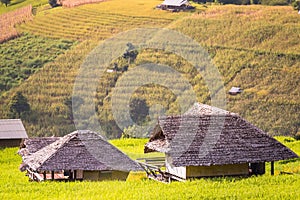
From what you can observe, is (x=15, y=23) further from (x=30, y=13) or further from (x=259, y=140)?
(x=259, y=140)

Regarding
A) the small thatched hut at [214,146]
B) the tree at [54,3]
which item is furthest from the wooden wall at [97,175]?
the tree at [54,3]

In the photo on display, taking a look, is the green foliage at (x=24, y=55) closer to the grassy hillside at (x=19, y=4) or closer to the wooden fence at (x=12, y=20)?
the wooden fence at (x=12, y=20)

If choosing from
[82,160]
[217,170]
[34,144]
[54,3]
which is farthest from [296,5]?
[82,160]

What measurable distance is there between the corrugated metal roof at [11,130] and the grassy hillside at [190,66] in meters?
7.30

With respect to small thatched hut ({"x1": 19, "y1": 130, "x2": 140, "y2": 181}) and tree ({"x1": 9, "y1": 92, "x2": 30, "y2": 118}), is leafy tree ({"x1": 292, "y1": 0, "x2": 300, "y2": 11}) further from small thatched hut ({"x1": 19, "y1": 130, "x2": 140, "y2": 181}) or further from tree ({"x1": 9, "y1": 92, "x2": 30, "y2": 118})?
small thatched hut ({"x1": 19, "y1": 130, "x2": 140, "y2": 181})

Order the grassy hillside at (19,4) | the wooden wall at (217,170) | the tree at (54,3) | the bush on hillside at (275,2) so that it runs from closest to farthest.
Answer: the wooden wall at (217,170), the bush on hillside at (275,2), the tree at (54,3), the grassy hillside at (19,4)

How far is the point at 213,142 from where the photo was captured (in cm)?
2341

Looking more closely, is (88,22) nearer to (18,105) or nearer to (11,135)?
(18,105)

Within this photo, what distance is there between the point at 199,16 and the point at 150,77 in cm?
1487

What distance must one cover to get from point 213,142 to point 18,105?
37188 millimetres

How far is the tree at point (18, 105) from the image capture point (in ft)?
190

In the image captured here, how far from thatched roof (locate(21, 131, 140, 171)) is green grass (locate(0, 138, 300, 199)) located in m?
0.60

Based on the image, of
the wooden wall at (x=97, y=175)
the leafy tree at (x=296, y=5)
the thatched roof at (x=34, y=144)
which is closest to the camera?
the wooden wall at (x=97, y=175)

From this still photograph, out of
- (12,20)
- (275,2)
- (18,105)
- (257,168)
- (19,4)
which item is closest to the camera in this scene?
(257,168)
